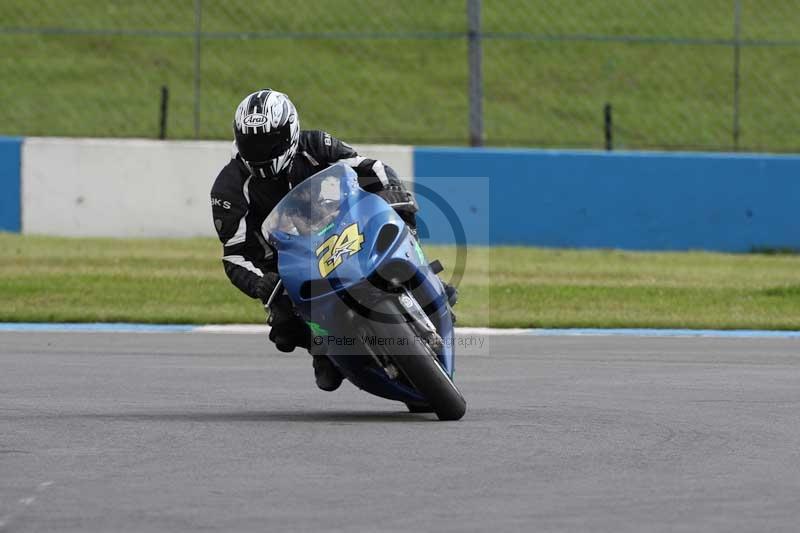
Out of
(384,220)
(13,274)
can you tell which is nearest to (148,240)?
(13,274)

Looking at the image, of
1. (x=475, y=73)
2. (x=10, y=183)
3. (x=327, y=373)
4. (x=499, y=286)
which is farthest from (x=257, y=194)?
(x=475, y=73)

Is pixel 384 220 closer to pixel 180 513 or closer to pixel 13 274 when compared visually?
pixel 180 513

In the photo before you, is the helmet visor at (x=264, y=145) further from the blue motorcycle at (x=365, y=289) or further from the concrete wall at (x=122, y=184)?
the concrete wall at (x=122, y=184)

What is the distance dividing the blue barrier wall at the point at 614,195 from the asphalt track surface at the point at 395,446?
6.70 meters

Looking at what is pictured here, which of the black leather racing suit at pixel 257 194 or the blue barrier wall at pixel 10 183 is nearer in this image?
the black leather racing suit at pixel 257 194

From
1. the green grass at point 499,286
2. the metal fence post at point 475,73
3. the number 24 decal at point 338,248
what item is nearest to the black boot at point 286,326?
the number 24 decal at point 338,248

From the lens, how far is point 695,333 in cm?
1268

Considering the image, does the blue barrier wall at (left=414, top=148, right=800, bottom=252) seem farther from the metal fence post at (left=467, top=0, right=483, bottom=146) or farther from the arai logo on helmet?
the arai logo on helmet

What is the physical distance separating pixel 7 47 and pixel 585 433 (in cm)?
2444

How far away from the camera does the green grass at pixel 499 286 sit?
44.4 ft

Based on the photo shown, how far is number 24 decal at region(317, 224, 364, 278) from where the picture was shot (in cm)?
Answer: 727

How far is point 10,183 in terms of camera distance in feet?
58.3

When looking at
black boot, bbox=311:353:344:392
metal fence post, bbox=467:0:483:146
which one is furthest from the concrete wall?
black boot, bbox=311:353:344:392

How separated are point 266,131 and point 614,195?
1020 cm
